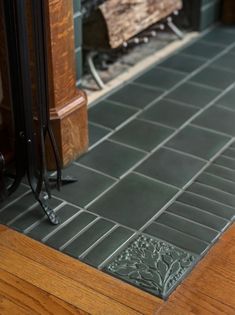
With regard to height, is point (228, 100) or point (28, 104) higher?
point (28, 104)

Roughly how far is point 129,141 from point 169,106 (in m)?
0.34

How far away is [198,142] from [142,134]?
0.71 ft

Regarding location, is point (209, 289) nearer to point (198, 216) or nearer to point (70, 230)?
point (198, 216)

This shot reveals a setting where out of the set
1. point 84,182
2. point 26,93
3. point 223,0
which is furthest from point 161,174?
point 223,0

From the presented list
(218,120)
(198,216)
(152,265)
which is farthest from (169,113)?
(152,265)

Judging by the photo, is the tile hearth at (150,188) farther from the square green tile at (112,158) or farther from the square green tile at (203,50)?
the square green tile at (203,50)

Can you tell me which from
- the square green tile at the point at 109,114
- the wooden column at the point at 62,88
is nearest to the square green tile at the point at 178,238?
the wooden column at the point at 62,88

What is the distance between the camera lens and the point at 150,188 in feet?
6.26

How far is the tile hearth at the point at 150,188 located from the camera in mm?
1640

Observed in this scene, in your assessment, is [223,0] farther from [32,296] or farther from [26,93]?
[32,296]

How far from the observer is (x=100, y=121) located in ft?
7.61

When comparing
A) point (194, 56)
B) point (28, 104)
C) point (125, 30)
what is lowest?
point (194, 56)

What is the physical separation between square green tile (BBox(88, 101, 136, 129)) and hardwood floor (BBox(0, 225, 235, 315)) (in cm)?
77

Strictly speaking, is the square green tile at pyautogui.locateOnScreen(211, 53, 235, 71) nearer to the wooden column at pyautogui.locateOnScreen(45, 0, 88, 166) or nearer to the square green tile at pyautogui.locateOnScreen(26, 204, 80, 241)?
the wooden column at pyautogui.locateOnScreen(45, 0, 88, 166)
